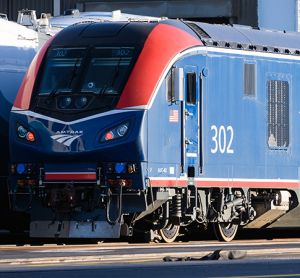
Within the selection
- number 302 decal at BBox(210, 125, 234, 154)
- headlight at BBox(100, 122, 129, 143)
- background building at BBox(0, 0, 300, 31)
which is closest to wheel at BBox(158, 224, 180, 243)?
number 302 decal at BBox(210, 125, 234, 154)

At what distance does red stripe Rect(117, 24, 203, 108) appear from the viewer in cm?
2284

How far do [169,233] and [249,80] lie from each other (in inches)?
127

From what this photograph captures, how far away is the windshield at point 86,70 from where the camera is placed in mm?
23203

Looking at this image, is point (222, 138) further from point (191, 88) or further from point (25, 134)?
point (25, 134)

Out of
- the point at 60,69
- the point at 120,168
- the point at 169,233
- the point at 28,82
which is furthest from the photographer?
the point at 169,233

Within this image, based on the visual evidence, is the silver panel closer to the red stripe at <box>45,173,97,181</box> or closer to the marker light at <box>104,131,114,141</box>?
the red stripe at <box>45,173,97,181</box>

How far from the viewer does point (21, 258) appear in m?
18.6

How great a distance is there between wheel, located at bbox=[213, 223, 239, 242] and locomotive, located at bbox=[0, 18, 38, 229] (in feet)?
12.2

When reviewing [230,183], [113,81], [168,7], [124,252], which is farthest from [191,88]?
[168,7]

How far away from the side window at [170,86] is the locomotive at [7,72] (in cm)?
342

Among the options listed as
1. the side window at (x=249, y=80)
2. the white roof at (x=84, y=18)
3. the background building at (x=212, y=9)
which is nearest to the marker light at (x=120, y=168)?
the side window at (x=249, y=80)

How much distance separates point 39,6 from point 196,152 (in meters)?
20.9

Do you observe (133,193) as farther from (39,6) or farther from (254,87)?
(39,6)

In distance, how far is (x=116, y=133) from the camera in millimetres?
22781
